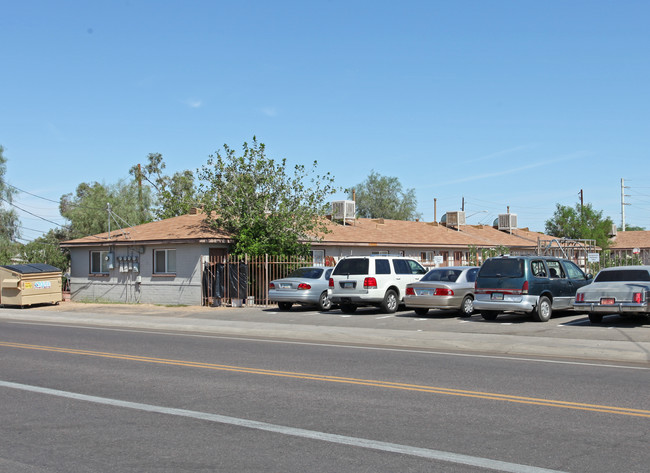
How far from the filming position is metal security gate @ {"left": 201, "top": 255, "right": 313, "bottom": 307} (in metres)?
26.7

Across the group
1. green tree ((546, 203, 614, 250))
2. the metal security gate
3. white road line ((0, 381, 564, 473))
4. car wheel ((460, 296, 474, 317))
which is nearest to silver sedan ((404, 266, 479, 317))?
car wheel ((460, 296, 474, 317))

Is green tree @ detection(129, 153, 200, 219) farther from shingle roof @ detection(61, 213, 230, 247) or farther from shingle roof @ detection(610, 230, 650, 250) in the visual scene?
shingle roof @ detection(610, 230, 650, 250)

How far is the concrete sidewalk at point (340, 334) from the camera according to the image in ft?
44.0

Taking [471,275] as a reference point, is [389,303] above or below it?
below

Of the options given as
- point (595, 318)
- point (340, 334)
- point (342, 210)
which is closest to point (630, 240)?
point (342, 210)

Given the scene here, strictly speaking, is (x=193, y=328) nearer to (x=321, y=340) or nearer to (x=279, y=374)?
(x=321, y=340)

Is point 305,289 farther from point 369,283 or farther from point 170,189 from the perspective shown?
point 170,189

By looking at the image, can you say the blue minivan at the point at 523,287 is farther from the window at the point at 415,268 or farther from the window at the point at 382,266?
the window at the point at 415,268

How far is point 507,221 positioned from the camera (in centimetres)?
5097

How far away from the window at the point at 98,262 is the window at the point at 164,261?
3.31 meters

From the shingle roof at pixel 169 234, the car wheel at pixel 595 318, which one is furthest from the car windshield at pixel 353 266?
the car wheel at pixel 595 318

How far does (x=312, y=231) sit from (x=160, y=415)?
74.4 feet

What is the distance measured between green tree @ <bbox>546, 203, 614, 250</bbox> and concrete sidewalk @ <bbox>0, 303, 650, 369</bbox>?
45.0m

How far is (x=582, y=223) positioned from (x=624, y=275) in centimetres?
4873
